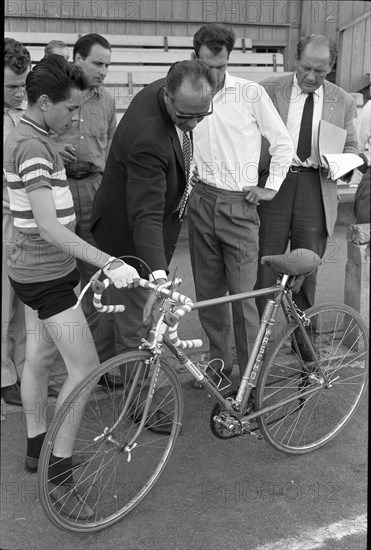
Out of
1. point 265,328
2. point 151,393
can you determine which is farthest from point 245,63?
point 151,393

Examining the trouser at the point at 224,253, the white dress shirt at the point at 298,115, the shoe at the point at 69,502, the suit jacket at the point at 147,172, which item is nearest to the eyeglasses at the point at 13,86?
the suit jacket at the point at 147,172

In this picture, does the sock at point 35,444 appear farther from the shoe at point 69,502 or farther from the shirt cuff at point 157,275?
the shirt cuff at point 157,275

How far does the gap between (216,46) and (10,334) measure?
1943 millimetres

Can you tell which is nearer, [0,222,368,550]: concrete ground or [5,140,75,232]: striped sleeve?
[5,140,75,232]: striped sleeve

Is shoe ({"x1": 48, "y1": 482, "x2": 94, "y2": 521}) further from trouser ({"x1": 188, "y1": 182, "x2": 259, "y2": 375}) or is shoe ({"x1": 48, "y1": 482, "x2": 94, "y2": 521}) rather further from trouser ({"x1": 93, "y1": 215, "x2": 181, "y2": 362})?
trouser ({"x1": 188, "y1": 182, "x2": 259, "y2": 375})

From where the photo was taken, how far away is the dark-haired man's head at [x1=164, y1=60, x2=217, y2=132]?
3.04 meters

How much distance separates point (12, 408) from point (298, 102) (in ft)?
7.88

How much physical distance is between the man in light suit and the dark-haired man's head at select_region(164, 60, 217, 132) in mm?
1196

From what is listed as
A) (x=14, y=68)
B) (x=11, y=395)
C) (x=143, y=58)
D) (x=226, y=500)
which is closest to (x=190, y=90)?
(x=14, y=68)

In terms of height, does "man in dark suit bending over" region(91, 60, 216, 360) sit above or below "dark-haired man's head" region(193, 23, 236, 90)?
below

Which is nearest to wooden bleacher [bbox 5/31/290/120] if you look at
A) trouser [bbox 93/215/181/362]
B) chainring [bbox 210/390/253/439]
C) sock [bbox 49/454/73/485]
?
trouser [bbox 93/215/181/362]

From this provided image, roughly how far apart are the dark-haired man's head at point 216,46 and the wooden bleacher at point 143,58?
3779 mm

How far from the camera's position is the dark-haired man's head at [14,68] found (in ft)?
12.2

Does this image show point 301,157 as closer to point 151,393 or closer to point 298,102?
point 298,102
